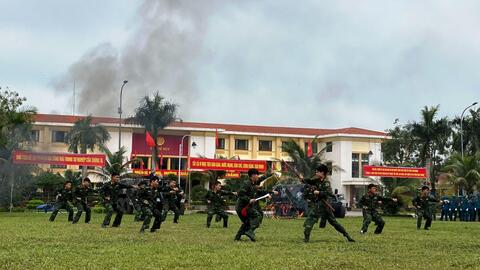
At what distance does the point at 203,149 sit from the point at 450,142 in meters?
27.6

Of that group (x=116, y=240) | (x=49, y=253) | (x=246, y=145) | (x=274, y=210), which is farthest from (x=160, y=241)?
(x=246, y=145)

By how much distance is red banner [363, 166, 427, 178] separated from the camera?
153 ft

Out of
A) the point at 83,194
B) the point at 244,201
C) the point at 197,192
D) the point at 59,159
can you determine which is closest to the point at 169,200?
the point at 83,194

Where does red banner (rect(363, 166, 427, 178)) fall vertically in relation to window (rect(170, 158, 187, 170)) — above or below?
below

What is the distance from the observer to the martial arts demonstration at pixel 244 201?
15.9m

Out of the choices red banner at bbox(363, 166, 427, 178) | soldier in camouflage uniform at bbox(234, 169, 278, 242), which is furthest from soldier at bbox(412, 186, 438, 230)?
red banner at bbox(363, 166, 427, 178)

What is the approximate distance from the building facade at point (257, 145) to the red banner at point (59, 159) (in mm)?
29324

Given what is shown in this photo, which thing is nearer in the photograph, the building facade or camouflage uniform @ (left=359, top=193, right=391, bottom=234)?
camouflage uniform @ (left=359, top=193, right=391, bottom=234)

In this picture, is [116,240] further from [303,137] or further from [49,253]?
[303,137]

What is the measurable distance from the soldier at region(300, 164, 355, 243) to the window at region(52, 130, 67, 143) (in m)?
46.5

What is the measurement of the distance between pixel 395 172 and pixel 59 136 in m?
31.1

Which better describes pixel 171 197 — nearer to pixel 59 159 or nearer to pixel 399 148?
pixel 59 159

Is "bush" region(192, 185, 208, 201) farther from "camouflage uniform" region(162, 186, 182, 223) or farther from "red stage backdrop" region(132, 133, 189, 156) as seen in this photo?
"camouflage uniform" region(162, 186, 182, 223)

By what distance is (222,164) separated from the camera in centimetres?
4503
